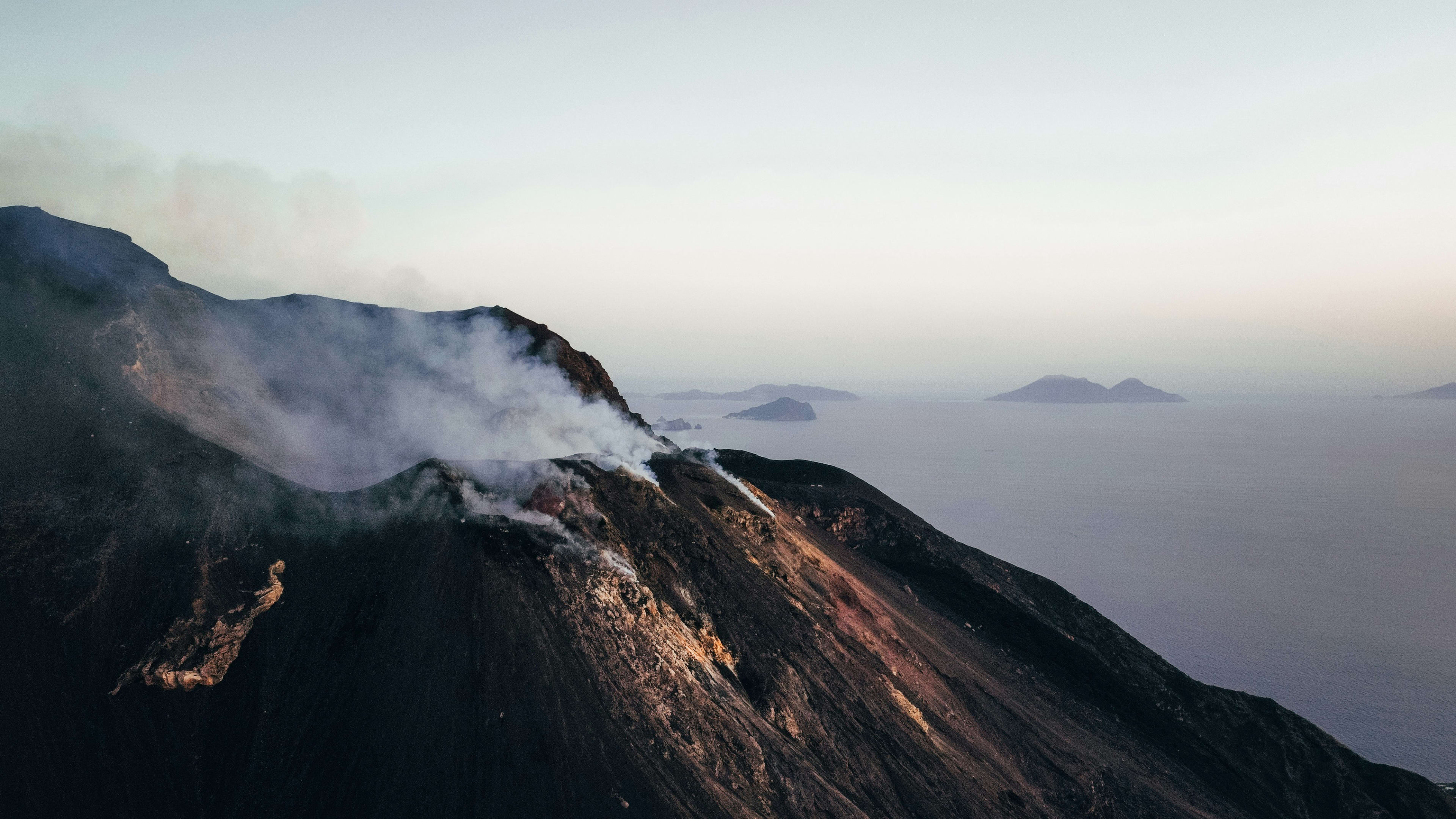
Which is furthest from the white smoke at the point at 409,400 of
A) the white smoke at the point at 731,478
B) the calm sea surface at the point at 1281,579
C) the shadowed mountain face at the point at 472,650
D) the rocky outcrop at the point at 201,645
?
the calm sea surface at the point at 1281,579

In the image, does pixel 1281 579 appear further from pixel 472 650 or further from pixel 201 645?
pixel 201 645

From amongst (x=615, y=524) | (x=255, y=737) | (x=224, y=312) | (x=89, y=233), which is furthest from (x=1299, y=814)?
(x=89, y=233)

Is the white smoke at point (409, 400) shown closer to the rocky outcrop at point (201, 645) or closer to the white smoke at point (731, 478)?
the white smoke at point (731, 478)

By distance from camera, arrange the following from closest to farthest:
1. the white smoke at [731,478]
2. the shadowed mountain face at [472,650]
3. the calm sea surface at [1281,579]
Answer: the shadowed mountain face at [472,650]
the white smoke at [731,478]
the calm sea surface at [1281,579]

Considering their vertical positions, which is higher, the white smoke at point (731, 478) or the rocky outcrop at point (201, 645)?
the white smoke at point (731, 478)

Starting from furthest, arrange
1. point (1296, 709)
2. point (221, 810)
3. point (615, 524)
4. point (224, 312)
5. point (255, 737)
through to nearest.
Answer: point (1296, 709) < point (224, 312) < point (615, 524) < point (255, 737) < point (221, 810)

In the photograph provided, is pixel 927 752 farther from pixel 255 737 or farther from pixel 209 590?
pixel 209 590

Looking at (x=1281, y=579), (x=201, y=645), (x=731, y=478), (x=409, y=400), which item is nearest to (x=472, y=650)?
(x=201, y=645)

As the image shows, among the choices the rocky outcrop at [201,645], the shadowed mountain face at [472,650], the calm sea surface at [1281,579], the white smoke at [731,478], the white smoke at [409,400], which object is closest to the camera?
the shadowed mountain face at [472,650]
